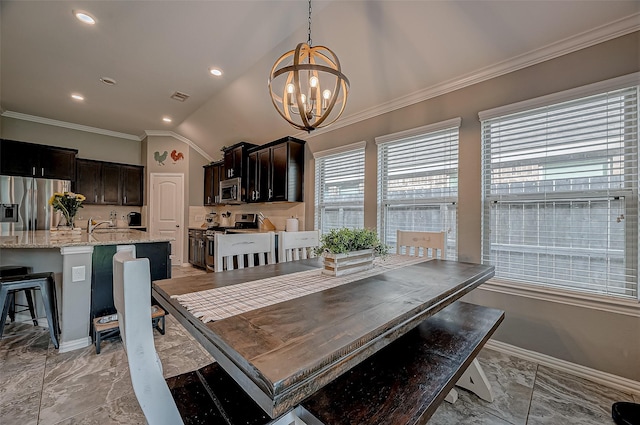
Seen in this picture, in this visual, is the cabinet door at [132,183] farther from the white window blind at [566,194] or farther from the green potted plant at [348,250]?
the white window blind at [566,194]

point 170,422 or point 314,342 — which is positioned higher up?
point 314,342

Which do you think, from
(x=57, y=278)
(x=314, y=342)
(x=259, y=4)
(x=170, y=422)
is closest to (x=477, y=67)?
(x=259, y=4)

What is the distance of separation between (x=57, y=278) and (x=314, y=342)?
131 inches

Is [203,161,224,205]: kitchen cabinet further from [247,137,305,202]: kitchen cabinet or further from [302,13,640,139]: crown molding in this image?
[302,13,640,139]: crown molding

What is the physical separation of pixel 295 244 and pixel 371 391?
1367mm

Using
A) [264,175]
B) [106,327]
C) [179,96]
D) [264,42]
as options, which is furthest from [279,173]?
[106,327]

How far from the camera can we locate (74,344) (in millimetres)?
2355

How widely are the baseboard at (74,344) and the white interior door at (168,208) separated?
3.69 meters

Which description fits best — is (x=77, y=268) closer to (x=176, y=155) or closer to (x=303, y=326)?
(x=303, y=326)

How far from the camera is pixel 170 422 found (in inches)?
30.0

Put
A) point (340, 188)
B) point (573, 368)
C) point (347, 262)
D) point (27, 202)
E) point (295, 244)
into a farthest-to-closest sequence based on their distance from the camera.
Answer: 1. point (27, 202)
2. point (340, 188)
3. point (295, 244)
4. point (573, 368)
5. point (347, 262)

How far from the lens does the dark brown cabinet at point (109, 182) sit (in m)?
5.43

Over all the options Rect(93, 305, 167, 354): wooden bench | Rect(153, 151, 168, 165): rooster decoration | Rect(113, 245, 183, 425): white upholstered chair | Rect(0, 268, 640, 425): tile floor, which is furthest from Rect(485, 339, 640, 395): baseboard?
Rect(153, 151, 168, 165): rooster decoration

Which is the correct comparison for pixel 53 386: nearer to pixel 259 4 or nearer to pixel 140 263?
pixel 140 263
